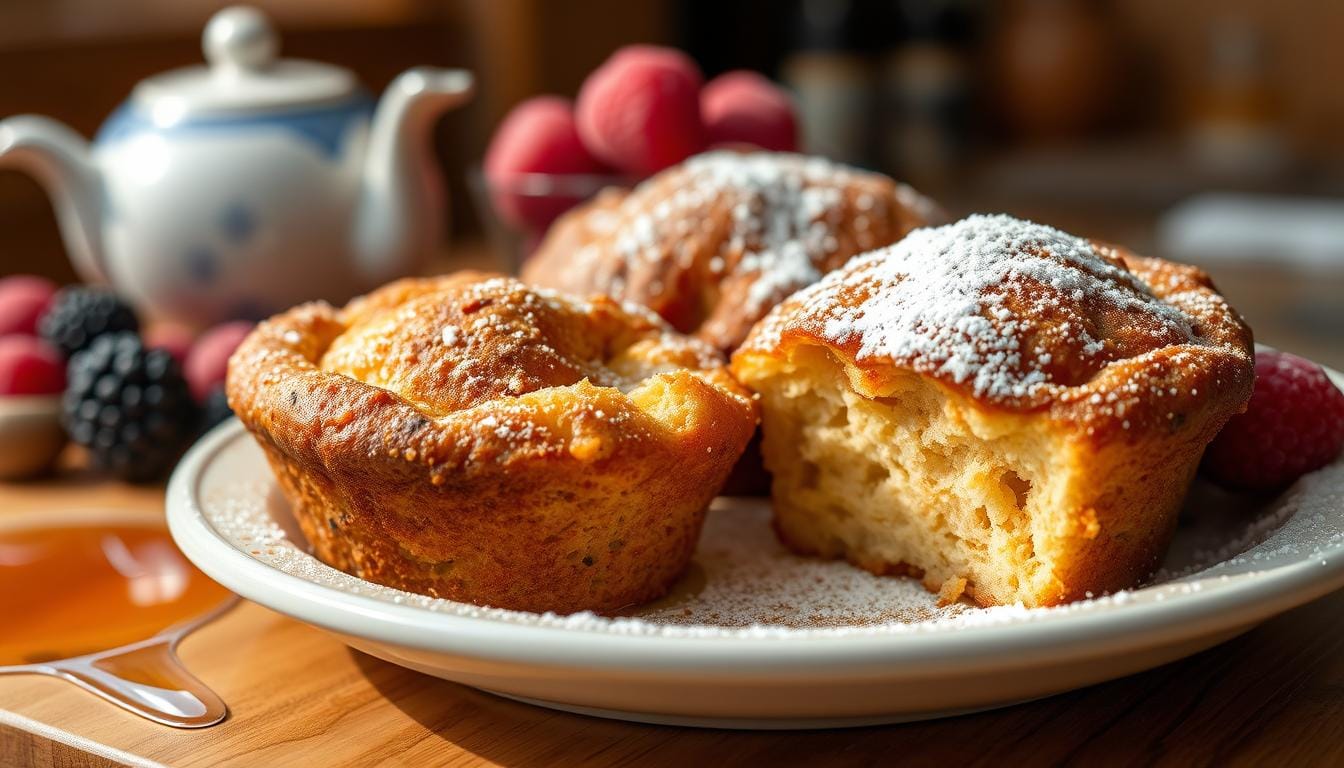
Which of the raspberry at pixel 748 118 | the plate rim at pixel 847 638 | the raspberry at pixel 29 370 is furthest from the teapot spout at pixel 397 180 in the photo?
the plate rim at pixel 847 638

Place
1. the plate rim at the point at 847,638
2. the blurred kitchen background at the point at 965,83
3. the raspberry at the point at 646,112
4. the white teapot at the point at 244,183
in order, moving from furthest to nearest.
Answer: the blurred kitchen background at the point at 965,83, the white teapot at the point at 244,183, the raspberry at the point at 646,112, the plate rim at the point at 847,638

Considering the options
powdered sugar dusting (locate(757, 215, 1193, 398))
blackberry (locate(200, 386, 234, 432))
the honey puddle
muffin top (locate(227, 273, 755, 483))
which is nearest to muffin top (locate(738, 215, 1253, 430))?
powdered sugar dusting (locate(757, 215, 1193, 398))

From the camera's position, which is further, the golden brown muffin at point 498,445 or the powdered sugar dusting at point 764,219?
the powdered sugar dusting at point 764,219

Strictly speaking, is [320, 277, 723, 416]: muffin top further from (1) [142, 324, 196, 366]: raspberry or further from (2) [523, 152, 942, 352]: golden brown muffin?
(1) [142, 324, 196, 366]: raspberry

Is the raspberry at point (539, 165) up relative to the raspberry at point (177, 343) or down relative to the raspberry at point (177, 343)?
up

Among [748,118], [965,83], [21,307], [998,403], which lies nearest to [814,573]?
[998,403]

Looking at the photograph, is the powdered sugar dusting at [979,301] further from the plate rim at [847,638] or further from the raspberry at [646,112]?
the raspberry at [646,112]

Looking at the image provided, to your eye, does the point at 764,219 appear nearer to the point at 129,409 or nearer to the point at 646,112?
the point at 646,112
